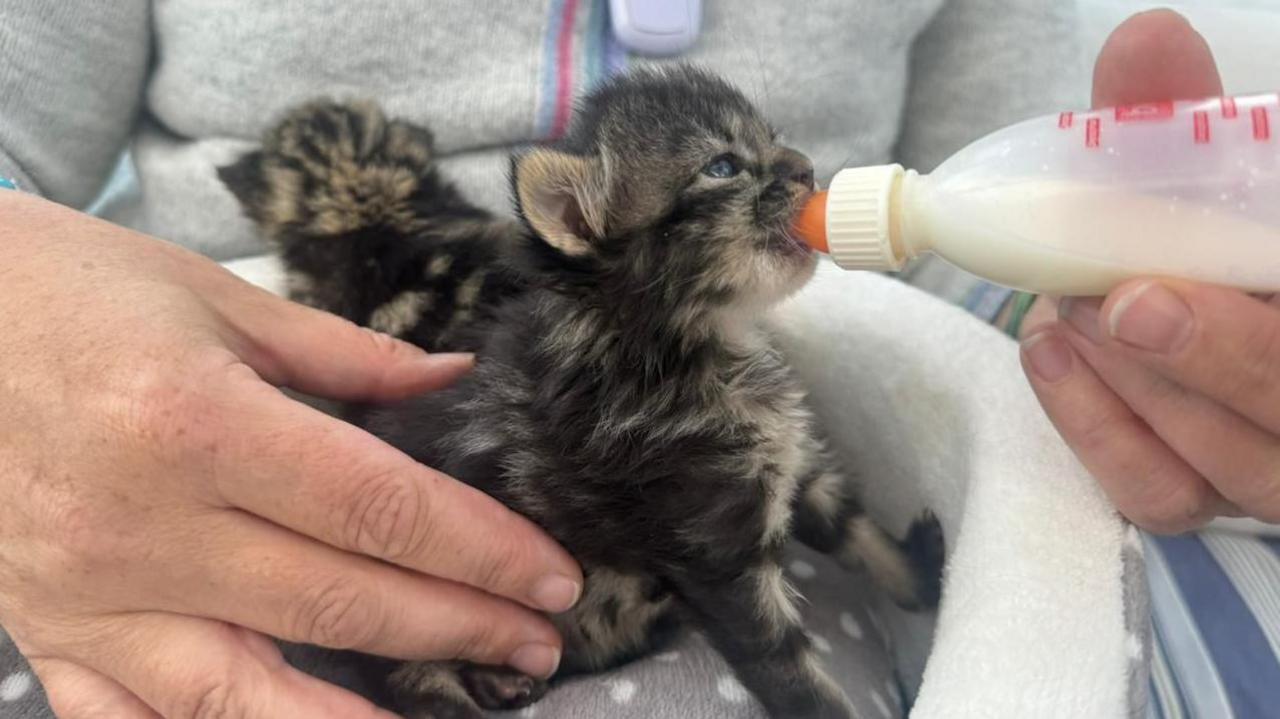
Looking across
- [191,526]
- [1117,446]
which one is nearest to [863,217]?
[1117,446]

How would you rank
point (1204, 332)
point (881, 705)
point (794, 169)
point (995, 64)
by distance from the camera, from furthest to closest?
1. point (995, 64)
2. point (881, 705)
3. point (794, 169)
4. point (1204, 332)

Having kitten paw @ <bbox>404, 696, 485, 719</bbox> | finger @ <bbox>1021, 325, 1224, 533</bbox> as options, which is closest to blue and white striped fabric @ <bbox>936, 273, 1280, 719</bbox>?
finger @ <bbox>1021, 325, 1224, 533</bbox>

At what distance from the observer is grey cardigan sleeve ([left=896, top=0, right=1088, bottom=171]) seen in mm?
1971

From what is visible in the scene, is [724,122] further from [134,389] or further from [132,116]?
[132,116]

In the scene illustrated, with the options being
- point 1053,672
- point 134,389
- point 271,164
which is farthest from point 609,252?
point 271,164

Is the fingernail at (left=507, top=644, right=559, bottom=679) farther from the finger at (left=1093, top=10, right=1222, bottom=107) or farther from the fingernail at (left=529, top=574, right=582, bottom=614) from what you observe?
the finger at (left=1093, top=10, right=1222, bottom=107)

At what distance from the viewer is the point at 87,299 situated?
1173 mm

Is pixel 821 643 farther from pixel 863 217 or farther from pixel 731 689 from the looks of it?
pixel 863 217

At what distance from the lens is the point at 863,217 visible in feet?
3.34

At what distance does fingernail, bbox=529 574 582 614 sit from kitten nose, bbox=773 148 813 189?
0.58 metres

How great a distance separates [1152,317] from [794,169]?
1.55 feet

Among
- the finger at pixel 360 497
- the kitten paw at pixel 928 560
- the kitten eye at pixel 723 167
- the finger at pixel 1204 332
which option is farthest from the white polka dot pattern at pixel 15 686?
the finger at pixel 1204 332

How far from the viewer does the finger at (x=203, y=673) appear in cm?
113

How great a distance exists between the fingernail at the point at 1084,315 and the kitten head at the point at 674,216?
0.99 feet
